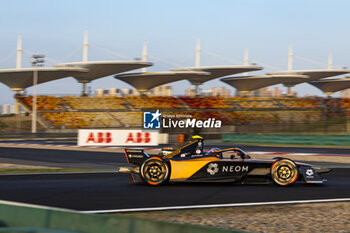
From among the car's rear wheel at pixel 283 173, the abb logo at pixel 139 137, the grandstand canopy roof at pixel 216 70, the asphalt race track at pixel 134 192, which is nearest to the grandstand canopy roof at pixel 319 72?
the grandstand canopy roof at pixel 216 70

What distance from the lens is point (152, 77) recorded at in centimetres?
7300

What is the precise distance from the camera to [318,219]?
23.5ft

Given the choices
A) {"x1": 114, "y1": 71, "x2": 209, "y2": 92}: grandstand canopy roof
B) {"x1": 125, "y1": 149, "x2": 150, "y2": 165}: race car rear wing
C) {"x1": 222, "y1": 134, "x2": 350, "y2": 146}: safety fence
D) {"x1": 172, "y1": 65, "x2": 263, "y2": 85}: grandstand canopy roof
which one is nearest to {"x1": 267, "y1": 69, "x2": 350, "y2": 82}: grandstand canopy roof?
{"x1": 172, "y1": 65, "x2": 263, "y2": 85}: grandstand canopy roof

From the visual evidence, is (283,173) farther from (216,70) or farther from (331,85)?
(331,85)

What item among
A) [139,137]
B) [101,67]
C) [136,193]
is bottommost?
[136,193]

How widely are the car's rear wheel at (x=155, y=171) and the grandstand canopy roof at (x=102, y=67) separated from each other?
57238 mm

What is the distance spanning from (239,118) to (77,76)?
80.4 feet

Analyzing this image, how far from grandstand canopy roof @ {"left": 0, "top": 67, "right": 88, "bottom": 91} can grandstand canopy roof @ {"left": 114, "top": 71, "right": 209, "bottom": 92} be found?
9.06 m

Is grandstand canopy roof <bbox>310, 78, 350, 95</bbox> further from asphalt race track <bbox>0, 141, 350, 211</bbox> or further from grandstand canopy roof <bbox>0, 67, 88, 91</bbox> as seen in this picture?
asphalt race track <bbox>0, 141, 350, 211</bbox>

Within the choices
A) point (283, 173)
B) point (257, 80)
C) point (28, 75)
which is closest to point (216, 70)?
point (257, 80)

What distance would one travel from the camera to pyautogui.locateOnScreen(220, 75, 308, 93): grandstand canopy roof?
78.2 metres

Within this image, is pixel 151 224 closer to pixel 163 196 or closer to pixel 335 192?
pixel 163 196

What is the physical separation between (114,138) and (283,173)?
1910 centimetres

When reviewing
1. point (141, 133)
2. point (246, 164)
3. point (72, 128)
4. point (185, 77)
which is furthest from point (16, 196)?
point (185, 77)
